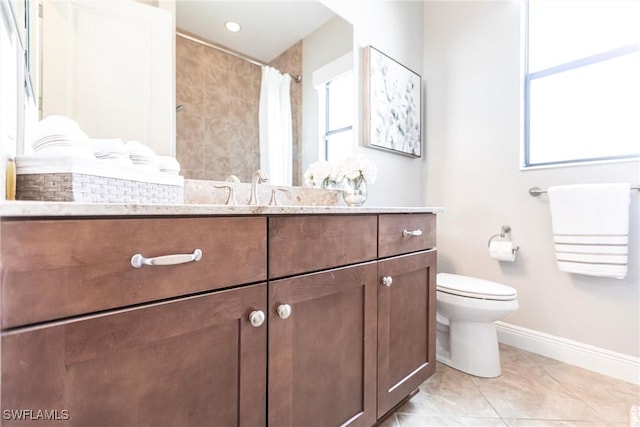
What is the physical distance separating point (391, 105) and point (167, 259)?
1.88m

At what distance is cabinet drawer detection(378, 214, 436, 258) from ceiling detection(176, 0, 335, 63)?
103cm

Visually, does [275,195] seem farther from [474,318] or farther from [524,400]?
[524,400]

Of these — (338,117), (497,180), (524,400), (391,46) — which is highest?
(391,46)

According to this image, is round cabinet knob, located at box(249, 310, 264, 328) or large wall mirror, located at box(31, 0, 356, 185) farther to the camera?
large wall mirror, located at box(31, 0, 356, 185)

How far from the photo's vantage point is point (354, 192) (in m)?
1.64

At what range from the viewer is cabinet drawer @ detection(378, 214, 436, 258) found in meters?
1.08

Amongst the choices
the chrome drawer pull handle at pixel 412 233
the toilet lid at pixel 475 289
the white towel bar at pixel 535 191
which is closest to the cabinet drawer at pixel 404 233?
the chrome drawer pull handle at pixel 412 233

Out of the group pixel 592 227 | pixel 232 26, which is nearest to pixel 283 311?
pixel 232 26

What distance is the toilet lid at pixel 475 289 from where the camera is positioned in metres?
1.46

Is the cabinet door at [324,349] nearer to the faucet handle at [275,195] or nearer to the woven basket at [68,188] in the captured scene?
the woven basket at [68,188]

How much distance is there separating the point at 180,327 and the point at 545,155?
2.23 meters

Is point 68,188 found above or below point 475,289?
above

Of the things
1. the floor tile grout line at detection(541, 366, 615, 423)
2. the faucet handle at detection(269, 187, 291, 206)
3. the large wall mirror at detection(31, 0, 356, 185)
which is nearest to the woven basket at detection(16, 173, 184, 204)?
the large wall mirror at detection(31, 0, 356, 185)

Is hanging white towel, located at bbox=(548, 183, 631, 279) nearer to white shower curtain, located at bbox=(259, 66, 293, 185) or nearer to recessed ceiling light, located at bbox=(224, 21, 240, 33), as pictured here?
white shower curtain, located at bbox=(259, 66, 293, 185)
